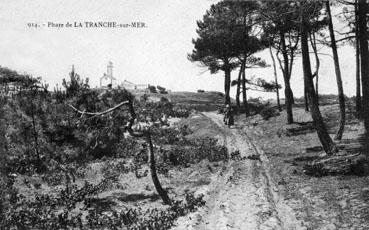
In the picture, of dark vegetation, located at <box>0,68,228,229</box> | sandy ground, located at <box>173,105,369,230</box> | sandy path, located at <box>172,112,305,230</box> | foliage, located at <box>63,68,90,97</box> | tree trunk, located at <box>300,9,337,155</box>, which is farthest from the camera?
foliage, located at <box>63,68,90,97</box>

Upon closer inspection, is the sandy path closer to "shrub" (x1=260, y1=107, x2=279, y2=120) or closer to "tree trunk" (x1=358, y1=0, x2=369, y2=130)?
"tree trunk" (x1=358, y1=0, x2=369, y2=130)

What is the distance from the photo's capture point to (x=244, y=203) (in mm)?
12430

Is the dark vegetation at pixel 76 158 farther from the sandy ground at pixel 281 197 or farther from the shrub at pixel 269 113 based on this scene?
the shrub at pixel 269 113

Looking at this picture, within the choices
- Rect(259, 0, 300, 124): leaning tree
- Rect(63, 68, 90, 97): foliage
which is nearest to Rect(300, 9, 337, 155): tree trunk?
Rect(259, 0, 300, 124): leaning tree

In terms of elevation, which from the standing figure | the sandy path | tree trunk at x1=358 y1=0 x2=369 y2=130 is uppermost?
tree trunk at x1=358 y1=0 x2=369 y2=130

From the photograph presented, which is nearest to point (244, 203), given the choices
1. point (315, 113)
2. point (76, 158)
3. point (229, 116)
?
point (315, 113)

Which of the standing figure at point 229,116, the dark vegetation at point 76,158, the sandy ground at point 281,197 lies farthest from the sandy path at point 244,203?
the standing figure at point 229,116

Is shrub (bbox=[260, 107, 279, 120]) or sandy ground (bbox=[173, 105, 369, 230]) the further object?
shrub (bbox=[260, 107, 279, 120])

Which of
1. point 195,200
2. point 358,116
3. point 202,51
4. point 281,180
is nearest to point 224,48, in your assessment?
point 202,51

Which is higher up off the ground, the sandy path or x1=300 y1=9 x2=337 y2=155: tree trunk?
x1=300 y1=9 x2=337 y2=155: tree trunk

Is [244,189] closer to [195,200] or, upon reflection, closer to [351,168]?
[195,200]

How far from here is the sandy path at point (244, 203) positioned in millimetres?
10531

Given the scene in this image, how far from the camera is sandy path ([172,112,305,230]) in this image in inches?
415

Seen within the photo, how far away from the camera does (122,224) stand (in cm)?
1153
